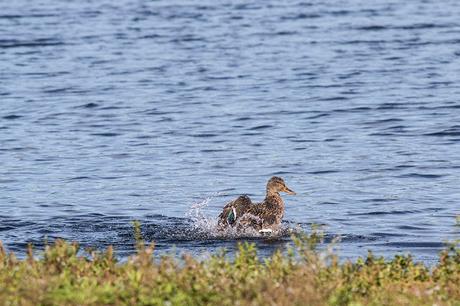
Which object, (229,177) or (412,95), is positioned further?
(412,95)

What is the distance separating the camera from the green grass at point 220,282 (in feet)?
25.8

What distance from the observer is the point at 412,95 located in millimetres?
25391

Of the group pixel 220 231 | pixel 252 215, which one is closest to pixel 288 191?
pixel 252 215

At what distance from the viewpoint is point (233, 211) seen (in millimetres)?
14578

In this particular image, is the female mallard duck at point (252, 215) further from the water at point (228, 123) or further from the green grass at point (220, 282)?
the green grass at point (220, 282)

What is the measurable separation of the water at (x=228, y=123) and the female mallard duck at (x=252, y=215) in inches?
10.6

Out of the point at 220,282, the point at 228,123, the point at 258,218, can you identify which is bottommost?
the point at 220,282

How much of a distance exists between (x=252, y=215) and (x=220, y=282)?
657 centimetres

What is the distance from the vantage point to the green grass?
25.8 ft

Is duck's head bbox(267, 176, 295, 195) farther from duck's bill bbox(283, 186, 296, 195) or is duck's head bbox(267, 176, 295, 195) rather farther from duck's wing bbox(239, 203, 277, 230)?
duck's wing bbox(239, 203, 277, 230)

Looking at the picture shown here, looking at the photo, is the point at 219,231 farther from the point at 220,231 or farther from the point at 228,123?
the point at 228,123

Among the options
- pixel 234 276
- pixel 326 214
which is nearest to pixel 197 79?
pixel 326 214

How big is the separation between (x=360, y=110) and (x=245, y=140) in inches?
153

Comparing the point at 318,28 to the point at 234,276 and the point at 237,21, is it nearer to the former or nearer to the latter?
the point at 237,21
